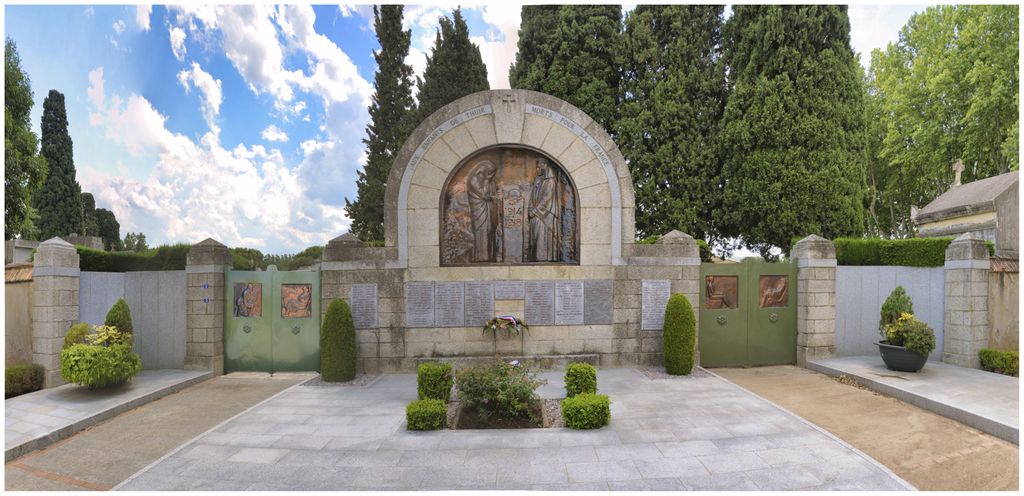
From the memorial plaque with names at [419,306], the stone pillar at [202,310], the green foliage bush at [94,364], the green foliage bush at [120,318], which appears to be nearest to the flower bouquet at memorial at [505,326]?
the memorial plaque with names at [419,306]

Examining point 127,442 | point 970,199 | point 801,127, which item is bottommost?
point 127,442

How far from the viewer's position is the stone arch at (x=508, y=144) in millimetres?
10602

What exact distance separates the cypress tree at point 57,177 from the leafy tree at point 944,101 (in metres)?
47.5

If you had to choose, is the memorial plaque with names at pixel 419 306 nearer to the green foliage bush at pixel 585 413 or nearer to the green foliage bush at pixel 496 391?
the green foliage bush at pixel 496 391

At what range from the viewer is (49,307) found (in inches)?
360

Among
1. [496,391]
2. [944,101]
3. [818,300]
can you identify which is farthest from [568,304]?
[944,101]

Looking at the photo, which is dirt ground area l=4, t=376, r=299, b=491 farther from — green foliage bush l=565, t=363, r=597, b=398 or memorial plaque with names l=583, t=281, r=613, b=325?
memorial plaque with names l=583, t=281, r=613, b=325

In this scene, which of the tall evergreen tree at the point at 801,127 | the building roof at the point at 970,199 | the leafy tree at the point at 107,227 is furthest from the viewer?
the leafy tree at the point at 107,227

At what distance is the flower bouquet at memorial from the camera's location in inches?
408

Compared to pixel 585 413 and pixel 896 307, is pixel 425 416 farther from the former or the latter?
pixel 896 307

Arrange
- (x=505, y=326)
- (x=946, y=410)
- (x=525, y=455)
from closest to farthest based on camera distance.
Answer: (x=525, y=455)
(x=946, y=410)
(x=505, y=326)

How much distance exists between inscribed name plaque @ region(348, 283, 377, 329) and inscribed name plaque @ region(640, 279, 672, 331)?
6.78m

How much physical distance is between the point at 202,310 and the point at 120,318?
149 cm

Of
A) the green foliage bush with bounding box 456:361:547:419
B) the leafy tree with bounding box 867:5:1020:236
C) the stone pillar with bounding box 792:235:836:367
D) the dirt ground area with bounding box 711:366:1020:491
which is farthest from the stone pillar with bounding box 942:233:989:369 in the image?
the green foliage bush with bounding box 456:361:547:419
